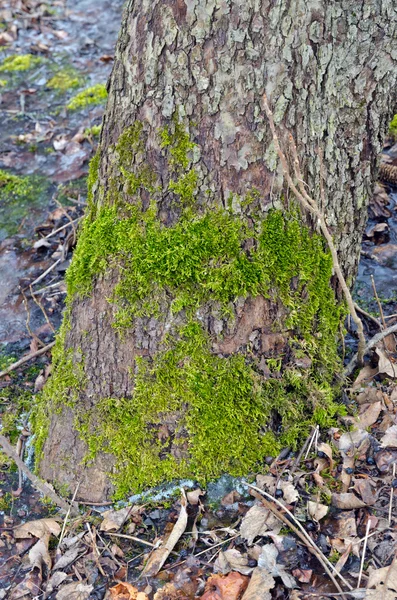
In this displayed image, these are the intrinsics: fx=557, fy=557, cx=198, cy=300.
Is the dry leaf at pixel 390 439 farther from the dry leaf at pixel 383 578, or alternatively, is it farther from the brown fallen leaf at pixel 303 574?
the brown fallen leaf at pixel 303 574

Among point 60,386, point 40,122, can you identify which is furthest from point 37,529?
point 40,122

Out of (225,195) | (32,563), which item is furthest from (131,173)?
(32,563)

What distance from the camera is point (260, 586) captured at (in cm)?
214

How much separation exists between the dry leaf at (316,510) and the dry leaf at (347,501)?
6 cm

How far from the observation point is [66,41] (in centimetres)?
755

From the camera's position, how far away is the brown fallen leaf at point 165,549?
2.34 metres

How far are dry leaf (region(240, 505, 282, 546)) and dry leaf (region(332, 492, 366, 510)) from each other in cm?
27

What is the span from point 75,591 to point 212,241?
1.59m

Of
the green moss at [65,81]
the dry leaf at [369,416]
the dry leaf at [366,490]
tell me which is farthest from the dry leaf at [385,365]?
the green moss at [65,81]

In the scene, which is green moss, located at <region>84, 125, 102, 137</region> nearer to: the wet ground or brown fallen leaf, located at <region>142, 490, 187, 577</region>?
the wet ground

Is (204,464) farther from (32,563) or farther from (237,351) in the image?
(32,563)

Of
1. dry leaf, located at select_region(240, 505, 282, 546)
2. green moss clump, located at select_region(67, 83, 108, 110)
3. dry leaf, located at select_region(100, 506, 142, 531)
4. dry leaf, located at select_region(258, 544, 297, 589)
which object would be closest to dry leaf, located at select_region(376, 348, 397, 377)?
dry leaf, located at select_region(240, 505, 282, 546)

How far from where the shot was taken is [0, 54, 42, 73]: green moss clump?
704cm

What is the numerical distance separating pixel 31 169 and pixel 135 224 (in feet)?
10.9
